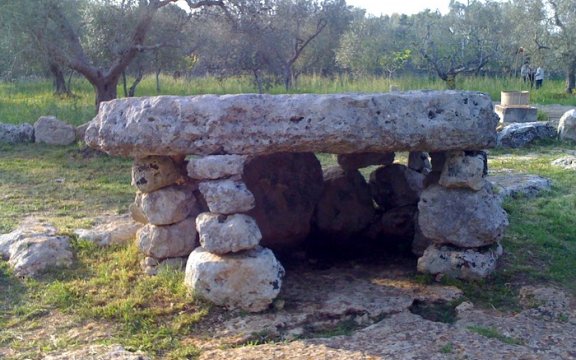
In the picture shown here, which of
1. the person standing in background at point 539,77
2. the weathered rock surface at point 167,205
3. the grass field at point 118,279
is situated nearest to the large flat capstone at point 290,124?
the weathered rock surface at point 167,205

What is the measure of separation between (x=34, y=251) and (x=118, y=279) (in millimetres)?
829

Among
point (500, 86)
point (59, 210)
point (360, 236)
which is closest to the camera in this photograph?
point (360, 236)

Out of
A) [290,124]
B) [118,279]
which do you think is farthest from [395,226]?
[118,279]

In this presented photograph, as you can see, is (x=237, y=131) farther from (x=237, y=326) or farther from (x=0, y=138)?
(x=0, y=138)

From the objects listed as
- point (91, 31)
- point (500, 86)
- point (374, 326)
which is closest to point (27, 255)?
point (374, 326)

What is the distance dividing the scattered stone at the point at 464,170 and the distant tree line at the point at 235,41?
809 centimetres

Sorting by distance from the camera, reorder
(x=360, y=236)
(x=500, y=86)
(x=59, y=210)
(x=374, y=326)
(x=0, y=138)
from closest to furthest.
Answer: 1. (x=374, y=326)
2. (x=360, y=236)
3. (x=59, y=210)
4. (x=0, y=138)
5. (x=500, y=86)

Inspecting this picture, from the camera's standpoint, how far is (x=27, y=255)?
5.92m

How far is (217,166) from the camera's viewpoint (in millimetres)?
5195

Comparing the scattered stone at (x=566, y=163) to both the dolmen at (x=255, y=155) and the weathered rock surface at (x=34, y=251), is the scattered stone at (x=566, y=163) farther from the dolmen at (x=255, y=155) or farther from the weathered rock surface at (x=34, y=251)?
the weathered rock surface at (x=34, y=251)

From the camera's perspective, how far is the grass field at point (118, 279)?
15.6 feet

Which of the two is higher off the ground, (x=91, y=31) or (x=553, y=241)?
(x=91, y=31)

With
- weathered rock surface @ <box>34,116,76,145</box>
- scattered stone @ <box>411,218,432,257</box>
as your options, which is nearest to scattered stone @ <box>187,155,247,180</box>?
scattered stone @ <box>411,218,432,257</box>

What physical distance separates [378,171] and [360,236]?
0.75 meters
